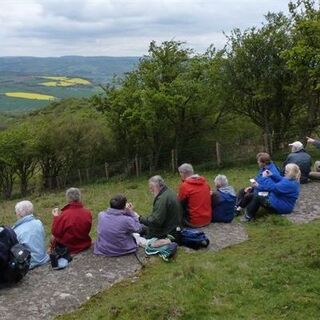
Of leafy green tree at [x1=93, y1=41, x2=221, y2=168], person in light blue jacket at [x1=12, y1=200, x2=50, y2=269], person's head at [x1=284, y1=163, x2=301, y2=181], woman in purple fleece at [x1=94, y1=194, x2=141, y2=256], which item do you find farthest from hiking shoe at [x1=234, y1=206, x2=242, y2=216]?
leafy green tree at [x1=93, y1=41, x2=221, y2=168]

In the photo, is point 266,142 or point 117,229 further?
point 266,142

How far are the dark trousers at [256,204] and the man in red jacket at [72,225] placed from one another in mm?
4810

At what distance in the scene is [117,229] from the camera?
11.3 m

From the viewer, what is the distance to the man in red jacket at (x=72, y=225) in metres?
11.5

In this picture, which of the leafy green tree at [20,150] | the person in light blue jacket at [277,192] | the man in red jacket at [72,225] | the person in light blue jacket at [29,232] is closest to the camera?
the person in light blue jacket at [29,232]

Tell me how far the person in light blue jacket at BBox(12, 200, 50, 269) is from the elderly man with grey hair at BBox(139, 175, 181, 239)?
2.47m

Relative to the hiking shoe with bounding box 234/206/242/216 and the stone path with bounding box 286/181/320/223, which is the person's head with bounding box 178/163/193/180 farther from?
the stone path with bounding box 286/181/320/223

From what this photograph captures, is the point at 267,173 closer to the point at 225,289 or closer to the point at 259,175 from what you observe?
the point at 259,175

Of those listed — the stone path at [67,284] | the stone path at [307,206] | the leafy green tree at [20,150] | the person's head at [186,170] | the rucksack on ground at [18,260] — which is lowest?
the leafy green tree at [20,150]

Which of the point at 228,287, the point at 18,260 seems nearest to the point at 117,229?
the point at 18,260

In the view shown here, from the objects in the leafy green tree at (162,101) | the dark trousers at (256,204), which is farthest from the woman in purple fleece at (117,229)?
the leafy green tree at (162,101)

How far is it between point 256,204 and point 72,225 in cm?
535

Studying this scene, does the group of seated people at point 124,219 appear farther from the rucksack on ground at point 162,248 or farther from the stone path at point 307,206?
the stone path at point 307,206

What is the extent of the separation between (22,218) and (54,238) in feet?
3.61
